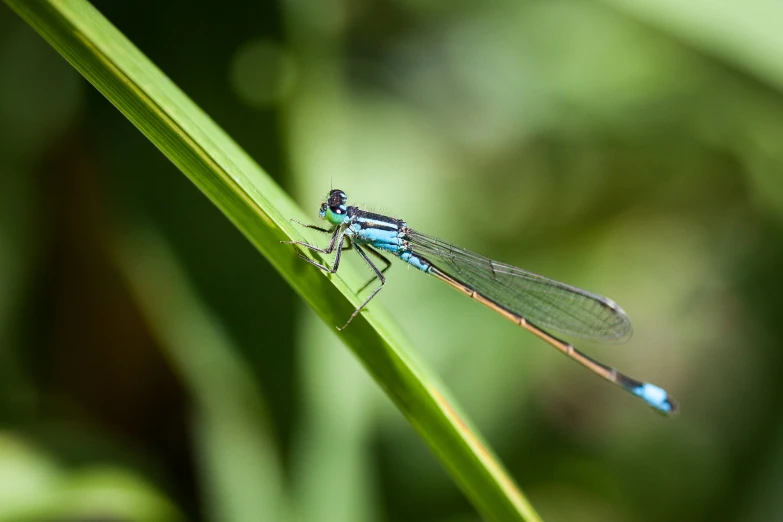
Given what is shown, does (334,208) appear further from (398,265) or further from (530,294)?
(530,294)

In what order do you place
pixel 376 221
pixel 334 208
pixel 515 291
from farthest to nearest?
1. pixel 515 291
2. pixel 376 221
3. pixel 334 208

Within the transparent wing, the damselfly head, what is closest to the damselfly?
the transparent wing

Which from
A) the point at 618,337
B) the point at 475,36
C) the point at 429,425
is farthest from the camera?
the point at 475,36

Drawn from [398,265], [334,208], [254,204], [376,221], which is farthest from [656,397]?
[254,204]

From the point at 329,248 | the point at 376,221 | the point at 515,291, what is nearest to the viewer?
the point at 329,248

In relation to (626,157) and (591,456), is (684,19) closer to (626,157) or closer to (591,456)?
(626,157)

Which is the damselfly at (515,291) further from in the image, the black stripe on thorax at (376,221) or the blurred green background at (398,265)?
the blurred green background at (398,265)

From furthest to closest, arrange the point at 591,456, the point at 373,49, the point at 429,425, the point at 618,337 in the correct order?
the point at 373,49 → the point at 591,456 → the point at 618,337 → the point at 429,425

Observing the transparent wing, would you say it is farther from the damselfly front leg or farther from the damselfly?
the damselfly front leg

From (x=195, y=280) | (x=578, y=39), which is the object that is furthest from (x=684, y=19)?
(x=195, y=280)
